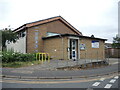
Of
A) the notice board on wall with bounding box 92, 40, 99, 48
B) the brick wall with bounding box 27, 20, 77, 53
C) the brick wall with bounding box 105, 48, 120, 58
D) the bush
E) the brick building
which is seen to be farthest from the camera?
the brick wall with bounding box 105, 48, 120, 58

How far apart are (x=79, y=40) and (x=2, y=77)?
13200 millimetres

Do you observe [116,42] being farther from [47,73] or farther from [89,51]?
[47,73]

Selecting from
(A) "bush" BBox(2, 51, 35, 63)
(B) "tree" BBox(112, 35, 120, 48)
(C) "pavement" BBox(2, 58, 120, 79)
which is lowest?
(C) "pavement" BBox(2, 58, 120, 79)

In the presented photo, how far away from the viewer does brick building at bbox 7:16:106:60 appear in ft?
58.2

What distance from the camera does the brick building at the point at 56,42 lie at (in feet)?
58.2

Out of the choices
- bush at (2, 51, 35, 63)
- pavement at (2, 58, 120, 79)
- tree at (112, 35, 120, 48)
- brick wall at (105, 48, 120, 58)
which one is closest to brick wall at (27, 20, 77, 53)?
bush at (2, 51, 35, 63)

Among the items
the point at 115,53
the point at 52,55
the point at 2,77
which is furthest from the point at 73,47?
the point at 115,53

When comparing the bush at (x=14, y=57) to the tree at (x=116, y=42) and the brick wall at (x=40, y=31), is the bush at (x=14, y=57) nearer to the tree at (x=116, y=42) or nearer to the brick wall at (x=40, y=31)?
the brick wall at (x=40, y=31)

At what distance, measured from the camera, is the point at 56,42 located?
722 inches

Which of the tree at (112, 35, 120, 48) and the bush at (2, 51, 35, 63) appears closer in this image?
the bush at (2, 51, 35, 63)

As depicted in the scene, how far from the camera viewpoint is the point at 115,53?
31.2m

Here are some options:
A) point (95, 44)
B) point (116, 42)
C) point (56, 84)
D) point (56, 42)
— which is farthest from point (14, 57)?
point (116, 42)

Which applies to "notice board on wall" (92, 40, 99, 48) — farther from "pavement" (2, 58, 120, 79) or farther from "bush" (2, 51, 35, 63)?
"bush" (2, 51, 35, 63)

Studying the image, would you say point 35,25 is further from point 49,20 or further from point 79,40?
point 79,40
